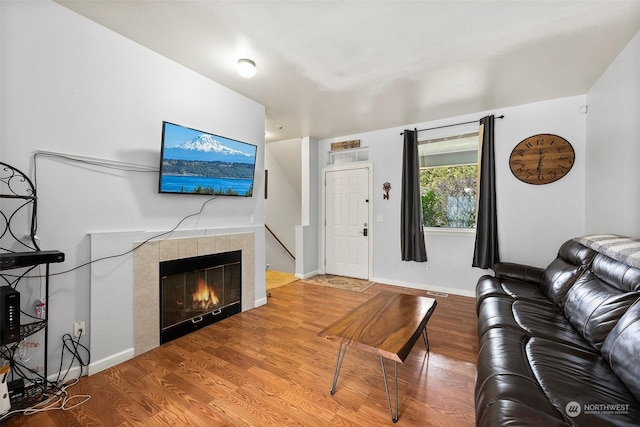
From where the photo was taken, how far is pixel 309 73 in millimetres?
2717

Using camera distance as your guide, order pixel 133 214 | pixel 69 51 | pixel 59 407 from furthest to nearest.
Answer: pixel 133 214
pixel 69 51
pixel 59 407

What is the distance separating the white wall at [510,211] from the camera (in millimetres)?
3330

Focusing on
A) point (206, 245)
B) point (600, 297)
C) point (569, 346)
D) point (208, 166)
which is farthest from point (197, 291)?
point (600, 297)

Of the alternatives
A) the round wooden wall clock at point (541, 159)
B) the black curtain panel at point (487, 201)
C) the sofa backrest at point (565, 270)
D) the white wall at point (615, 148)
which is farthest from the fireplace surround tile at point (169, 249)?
the round wooden wall clock at point (541, 159)

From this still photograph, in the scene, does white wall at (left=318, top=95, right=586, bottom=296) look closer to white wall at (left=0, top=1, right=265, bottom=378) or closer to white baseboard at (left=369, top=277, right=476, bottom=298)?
white baseboard at (left=369, top=277, right=476, bottom=298)

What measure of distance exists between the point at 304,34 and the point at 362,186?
117 inches

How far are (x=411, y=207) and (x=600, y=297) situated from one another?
2581 mm

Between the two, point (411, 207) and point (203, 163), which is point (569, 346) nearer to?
point (411, 207)

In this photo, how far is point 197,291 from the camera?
282cm

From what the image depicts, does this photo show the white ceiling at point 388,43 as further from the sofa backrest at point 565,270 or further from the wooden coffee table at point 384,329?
the wooden coffee table at point 384,329

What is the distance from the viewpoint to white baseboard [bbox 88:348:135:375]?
2030 millimetres

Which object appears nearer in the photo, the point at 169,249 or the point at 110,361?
the point at 110,361

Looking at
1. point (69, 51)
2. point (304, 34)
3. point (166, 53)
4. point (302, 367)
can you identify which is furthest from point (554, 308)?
point (69, 51)

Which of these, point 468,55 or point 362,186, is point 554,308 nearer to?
point 468,55
